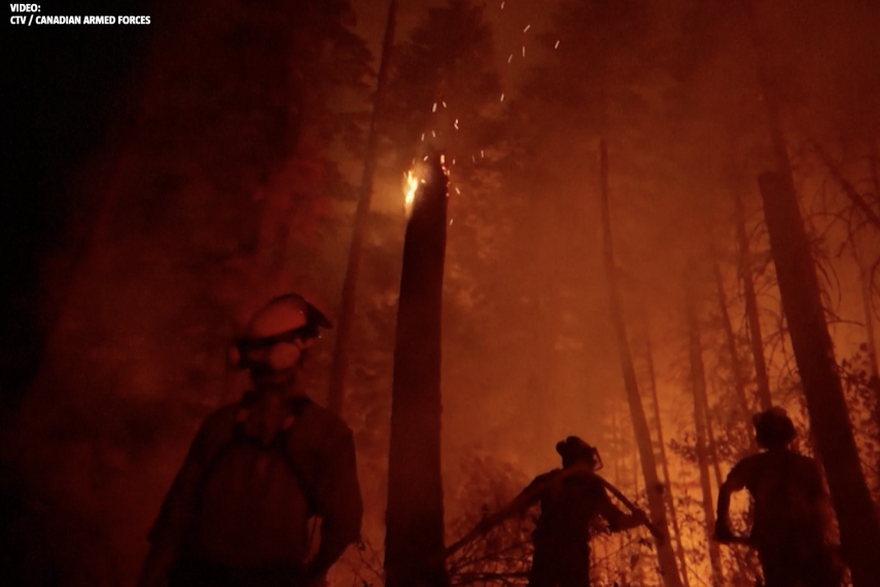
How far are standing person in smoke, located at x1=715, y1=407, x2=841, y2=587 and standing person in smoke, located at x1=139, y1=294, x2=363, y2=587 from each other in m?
3.71

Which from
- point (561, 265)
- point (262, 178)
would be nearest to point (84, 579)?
point (262, 178)

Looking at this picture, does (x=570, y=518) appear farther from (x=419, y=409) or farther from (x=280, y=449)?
(x=280, y=449)

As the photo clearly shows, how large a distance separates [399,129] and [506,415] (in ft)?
47.8

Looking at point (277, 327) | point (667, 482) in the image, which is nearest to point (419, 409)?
point (277, 327)

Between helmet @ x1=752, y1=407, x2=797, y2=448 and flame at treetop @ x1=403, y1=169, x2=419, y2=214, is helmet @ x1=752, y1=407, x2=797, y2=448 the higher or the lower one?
the lower one

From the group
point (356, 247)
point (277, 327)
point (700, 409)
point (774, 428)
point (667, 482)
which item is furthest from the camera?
point (700, 409)

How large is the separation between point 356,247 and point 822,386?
42.8 ft

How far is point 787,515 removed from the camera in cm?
503

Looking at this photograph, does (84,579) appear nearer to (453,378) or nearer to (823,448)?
(823,448)

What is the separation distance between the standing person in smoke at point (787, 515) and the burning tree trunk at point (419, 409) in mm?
2420

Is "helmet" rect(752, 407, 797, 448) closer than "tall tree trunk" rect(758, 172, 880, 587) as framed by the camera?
Yes

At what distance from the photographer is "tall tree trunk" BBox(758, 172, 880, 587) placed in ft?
20.0

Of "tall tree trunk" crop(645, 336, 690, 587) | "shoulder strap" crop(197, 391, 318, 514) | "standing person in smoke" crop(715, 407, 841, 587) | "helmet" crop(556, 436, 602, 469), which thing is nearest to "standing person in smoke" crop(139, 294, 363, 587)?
"shoulder strap" crop(197, 391, 318, 514)

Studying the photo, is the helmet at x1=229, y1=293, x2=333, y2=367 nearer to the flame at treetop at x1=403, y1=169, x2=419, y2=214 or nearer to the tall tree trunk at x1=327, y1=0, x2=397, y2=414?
the flame at treetop at x1=403, y1=169, x2=419, y2=214
